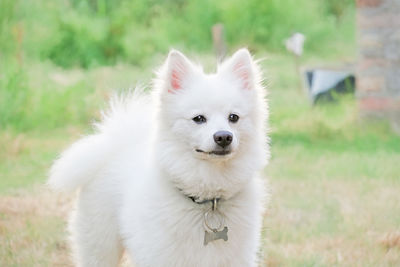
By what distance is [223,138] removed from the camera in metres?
3.07

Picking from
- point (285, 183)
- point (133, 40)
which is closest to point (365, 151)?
point (285, 183)

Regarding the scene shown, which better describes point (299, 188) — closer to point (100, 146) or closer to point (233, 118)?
point (100, 146)

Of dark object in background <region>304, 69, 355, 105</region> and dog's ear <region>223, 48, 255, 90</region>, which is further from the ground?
dark object in background <region>304, 69, 355, 105</region>

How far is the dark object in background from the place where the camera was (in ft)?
35.2

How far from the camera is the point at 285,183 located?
6.66 meters

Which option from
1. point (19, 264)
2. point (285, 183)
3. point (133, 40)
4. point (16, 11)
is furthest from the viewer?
point (133, 40)

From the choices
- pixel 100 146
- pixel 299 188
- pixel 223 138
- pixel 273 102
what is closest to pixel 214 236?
pixel 223 138

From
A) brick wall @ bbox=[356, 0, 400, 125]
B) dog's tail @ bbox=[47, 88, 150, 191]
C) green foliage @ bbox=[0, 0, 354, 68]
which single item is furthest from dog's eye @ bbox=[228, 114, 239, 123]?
green foliage @ bbox=[0, 0, 354, 68]

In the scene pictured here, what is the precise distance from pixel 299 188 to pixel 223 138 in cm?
355

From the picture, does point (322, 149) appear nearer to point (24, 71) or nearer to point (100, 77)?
point (24, 71)

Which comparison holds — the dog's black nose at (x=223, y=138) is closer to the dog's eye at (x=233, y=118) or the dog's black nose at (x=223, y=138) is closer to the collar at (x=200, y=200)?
the dog's eye at (x=233, y=118)

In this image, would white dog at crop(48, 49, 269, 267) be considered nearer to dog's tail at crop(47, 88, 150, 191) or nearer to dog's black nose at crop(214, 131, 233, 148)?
dog's black nose at crop(214, 131, 233, 148)

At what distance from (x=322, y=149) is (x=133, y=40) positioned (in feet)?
27.0

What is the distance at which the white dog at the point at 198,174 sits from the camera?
10.7 feet
